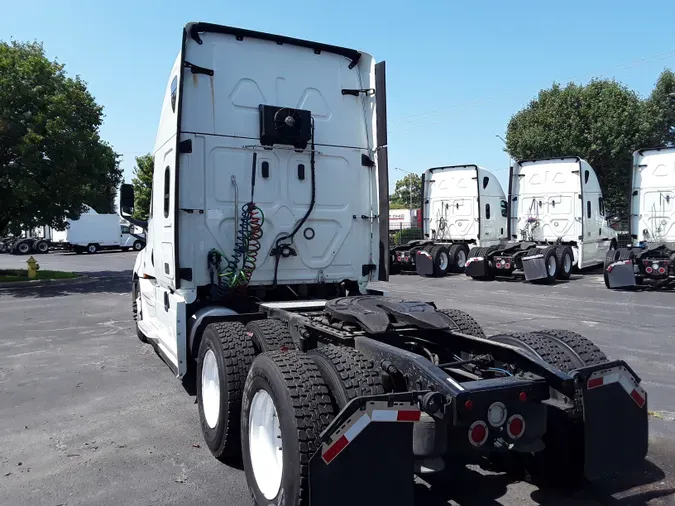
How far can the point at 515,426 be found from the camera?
3107 millimetres

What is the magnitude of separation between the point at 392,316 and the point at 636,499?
6.46ft

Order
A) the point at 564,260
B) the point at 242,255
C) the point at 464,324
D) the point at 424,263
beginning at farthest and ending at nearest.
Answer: the point at 424,263 < the point at 564,260 < the point at 242,255 < the point at 464,324

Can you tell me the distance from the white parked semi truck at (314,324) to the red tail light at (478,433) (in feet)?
0.04

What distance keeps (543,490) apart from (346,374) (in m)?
1.73

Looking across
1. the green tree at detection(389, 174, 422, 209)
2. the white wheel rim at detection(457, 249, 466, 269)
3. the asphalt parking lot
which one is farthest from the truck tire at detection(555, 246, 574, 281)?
the green tree at detection(389, 174, 422, 209)

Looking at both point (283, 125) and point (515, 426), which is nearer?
point (515, 426)

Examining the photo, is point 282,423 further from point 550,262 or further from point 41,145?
point 41,145

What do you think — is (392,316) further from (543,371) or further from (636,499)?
(636,499)

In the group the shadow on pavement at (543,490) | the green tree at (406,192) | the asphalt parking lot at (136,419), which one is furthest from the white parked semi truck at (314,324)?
the green tree at (406,192)

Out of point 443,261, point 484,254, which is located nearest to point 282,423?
point 484,254

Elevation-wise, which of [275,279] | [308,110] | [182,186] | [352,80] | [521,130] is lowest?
[275,279]

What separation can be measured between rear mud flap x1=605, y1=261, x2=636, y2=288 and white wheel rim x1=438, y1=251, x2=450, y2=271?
605 centimetres

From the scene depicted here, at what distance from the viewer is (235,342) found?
4480 millimetres

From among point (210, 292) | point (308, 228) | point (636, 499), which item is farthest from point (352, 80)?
point (636, 499)
